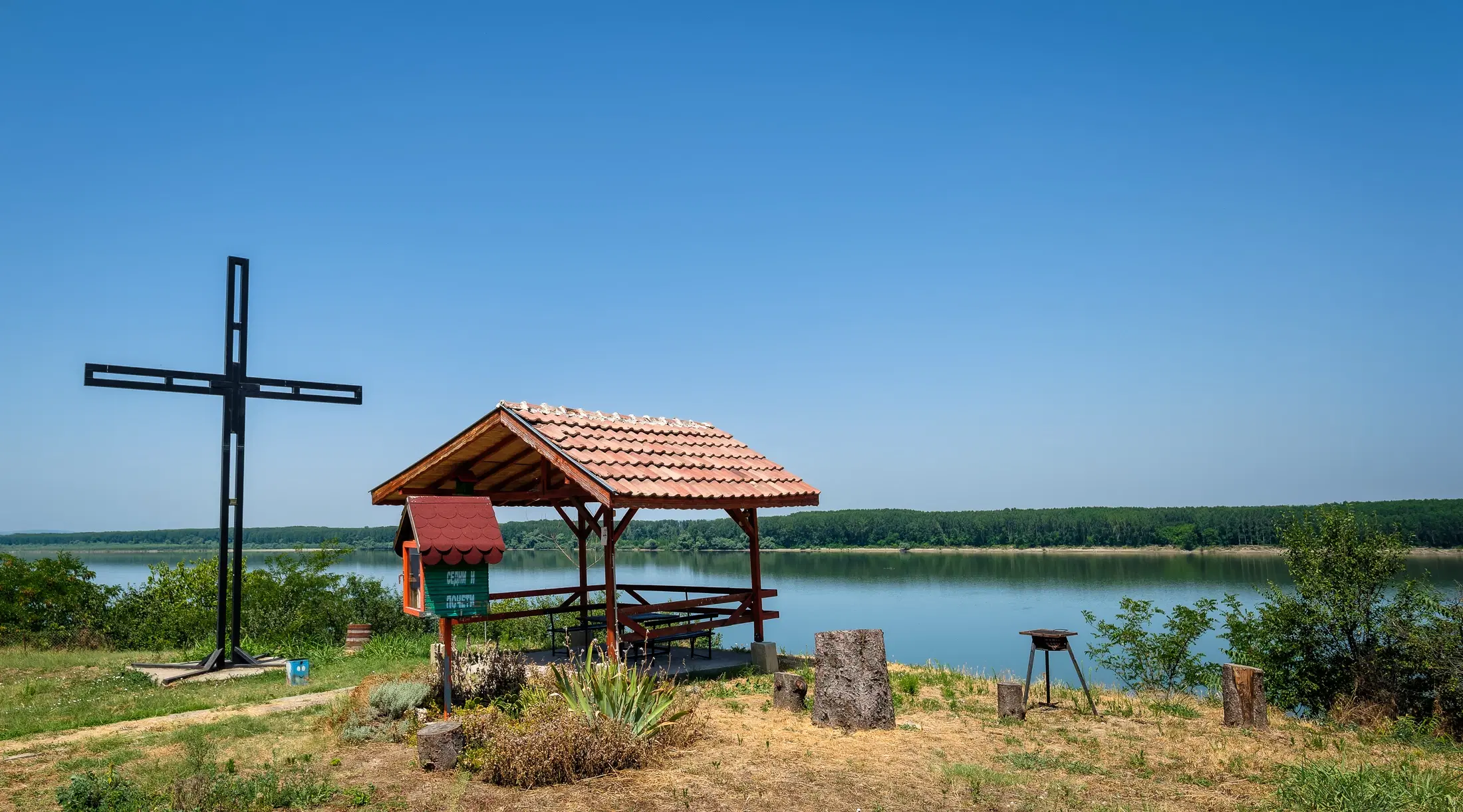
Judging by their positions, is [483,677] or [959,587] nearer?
[483,677]

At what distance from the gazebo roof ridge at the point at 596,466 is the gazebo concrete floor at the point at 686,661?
2.17 metres

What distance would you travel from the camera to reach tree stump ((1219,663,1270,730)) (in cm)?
854

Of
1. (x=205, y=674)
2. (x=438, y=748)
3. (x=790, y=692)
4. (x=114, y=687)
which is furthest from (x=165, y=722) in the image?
(x=790, y=692)

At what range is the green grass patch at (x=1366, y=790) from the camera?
546 cm

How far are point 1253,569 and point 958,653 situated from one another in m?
37.6

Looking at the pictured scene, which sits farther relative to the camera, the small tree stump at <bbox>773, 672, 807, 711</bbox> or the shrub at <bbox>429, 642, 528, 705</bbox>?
the small tree stump at <bbox>773, 672, 807, 711</bbox>

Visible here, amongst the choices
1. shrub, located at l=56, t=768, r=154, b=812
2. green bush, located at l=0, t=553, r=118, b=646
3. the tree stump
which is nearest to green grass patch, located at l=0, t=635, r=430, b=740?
green bush, located at l=0, t=553, r=118, b=646

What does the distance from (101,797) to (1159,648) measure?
1493cm

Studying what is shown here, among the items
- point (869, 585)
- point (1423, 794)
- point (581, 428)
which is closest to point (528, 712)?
point (581, 428)

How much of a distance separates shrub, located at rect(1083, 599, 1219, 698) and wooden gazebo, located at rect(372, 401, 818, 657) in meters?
6.70

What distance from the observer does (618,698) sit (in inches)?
295

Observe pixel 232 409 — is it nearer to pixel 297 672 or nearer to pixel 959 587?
pixel 297 672

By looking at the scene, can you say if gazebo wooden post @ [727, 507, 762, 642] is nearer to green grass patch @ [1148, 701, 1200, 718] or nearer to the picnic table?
the picnic table

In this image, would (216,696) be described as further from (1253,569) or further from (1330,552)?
(1253,569)
